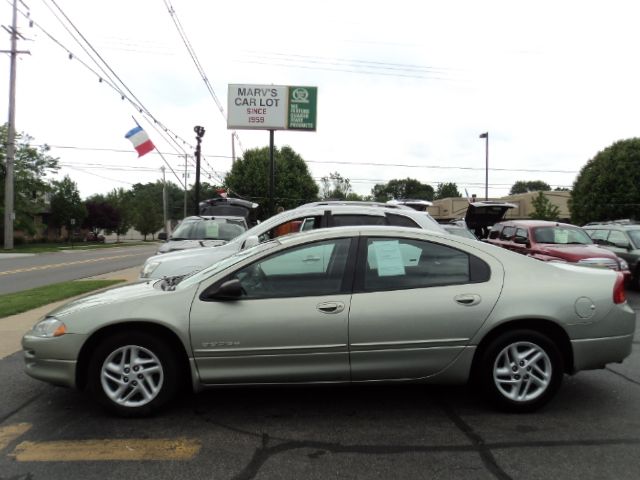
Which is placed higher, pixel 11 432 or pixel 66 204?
pixel 66 204

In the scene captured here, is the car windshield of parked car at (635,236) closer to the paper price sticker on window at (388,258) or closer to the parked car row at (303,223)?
the parked car row at (303,223)

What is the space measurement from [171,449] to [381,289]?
1.92m

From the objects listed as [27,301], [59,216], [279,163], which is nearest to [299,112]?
[27,301]

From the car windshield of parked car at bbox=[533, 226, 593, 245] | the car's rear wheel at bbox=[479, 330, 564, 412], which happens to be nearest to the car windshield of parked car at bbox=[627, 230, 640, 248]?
the car windshield of parked car at bbox=[533, 226, 593, 245]

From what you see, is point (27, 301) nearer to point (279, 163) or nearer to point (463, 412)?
point (463, 412)

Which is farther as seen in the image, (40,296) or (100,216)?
(100,216)

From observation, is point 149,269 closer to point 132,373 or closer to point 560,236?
point 132,373

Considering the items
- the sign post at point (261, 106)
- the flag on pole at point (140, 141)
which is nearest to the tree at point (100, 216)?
the sign post at point (261, 106)

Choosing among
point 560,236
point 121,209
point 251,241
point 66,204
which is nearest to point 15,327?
point 251,241

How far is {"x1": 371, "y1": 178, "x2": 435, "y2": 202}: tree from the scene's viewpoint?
105 m

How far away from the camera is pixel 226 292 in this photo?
3805 mm

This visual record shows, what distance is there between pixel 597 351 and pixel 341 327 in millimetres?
2123

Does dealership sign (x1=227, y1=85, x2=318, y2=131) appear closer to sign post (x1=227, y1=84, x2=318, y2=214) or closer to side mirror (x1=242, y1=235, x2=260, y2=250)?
sign post (x1=227, y1=84, x2=318, y2=214)

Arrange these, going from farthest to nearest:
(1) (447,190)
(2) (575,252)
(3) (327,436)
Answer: (1) (447,190), (2) (575,252), (3) (327,436)
